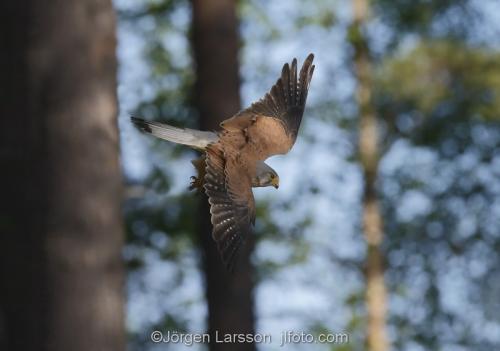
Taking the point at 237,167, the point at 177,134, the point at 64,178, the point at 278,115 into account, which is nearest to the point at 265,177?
the point at 237,167

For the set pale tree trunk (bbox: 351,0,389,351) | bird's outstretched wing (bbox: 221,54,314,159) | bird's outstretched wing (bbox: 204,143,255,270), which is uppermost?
pale tree trunk (bbox: 351,0,389,351)

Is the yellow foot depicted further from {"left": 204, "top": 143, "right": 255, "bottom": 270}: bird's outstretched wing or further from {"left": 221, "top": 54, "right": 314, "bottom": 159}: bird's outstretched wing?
{"left": 221, "top": 54, "right": 314, "bottom": 159}: bird's outstretched wing

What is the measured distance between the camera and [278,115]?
9.55 feet

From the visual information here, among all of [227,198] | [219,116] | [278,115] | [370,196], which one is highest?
[370,196]

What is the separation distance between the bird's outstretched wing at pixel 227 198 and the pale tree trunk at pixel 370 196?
30.3ft

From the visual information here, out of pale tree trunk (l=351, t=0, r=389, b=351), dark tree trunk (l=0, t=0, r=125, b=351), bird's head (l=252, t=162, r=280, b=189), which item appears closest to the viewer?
bird's head (l=252, t=162, r=280, b=189)

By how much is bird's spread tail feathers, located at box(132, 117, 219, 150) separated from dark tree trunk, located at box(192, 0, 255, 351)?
3607 mm

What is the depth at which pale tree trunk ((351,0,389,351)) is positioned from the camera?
467 inches

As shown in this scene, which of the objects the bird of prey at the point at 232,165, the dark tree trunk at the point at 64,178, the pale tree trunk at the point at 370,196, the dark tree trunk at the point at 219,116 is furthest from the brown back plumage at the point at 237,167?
the pale tree trunk at the point at 370,196

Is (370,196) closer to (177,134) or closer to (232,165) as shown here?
(177,134)

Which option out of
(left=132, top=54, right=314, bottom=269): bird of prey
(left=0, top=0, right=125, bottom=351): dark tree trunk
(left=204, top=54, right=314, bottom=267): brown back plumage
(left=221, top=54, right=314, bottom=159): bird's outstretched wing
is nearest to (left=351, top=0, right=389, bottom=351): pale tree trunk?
(left=0, top=0, right=125, bottom=351): dark tree trunk

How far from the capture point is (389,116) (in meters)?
12.3

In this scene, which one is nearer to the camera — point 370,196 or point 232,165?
point 232,165

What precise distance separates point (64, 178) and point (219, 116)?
6.23 ft
